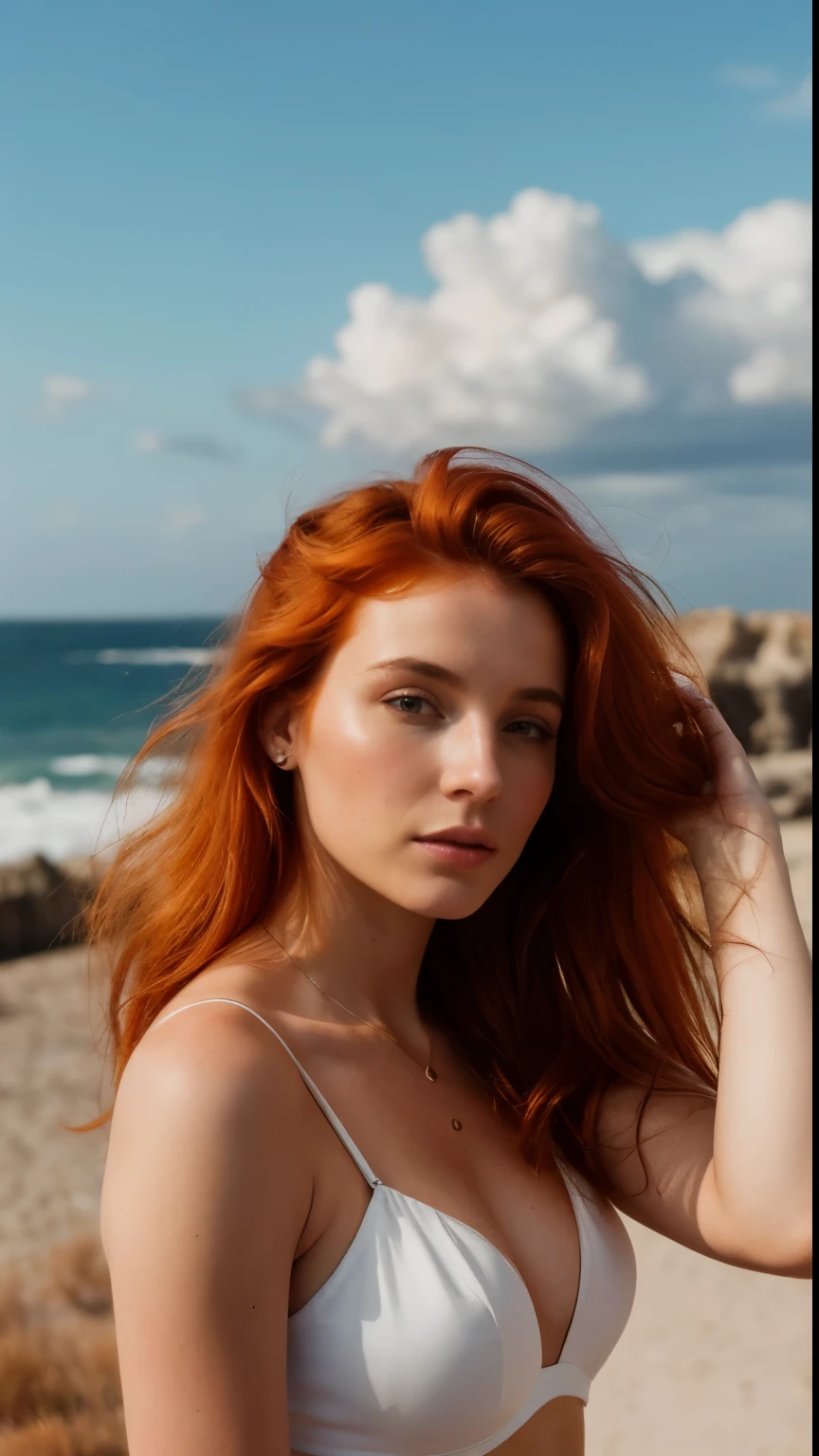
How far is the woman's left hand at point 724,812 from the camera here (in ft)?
6.43

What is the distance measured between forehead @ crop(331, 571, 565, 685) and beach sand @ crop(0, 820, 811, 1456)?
229 centimetres

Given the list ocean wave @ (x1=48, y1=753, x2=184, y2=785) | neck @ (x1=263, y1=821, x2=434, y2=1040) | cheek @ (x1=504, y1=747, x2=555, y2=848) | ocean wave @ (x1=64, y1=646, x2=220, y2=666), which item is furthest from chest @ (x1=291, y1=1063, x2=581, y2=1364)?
ocean wave @ (x1=64, y1=646, x2=220, y2=666)

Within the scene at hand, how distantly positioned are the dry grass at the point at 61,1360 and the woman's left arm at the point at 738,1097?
12.8 feet

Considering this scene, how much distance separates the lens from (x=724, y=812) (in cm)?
199

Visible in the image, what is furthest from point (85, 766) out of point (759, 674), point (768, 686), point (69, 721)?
point (768, 686)

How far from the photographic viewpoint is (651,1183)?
194 cm

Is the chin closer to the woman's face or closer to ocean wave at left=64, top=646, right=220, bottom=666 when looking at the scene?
the woman's face

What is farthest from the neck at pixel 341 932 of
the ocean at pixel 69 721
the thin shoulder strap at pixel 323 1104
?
the ocean at pixel 69 721

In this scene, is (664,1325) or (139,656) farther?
(139,656)

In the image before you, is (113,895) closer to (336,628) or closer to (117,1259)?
(336,628)

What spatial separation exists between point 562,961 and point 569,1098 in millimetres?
224

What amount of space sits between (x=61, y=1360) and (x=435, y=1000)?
4192 millimetres

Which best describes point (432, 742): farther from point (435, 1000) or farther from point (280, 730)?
point (435, 1000)

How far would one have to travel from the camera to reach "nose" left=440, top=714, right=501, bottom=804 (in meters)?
1.68
